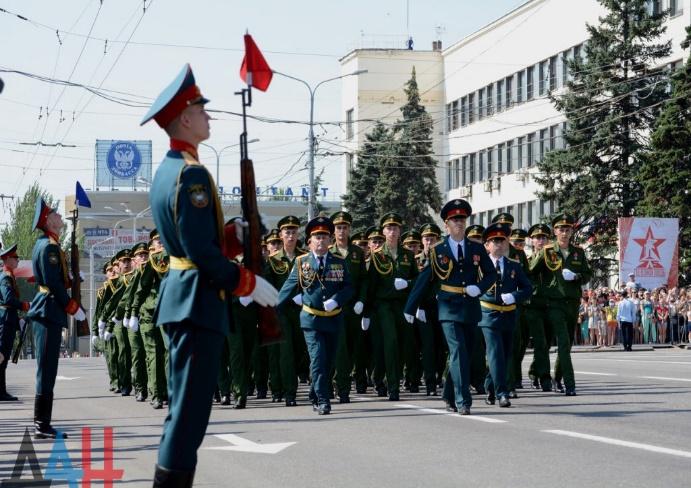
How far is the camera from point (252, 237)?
23.5 feet

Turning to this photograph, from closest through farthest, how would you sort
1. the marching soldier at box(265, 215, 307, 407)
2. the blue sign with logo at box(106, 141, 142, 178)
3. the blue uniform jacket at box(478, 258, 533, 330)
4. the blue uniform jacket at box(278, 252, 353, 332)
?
the blue uniform jacket at box(278, 252, 353, 332) → the blue uniform jacket at box(478, 258, 533, 330) → the marching soldier at box(265, 215, 307, 407) → the blue sign with logo at box(106, 141, 142, 178)

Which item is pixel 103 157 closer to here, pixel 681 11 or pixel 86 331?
pixel 681 11

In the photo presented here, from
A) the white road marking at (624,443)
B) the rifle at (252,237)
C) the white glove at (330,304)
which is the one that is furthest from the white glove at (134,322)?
the rifle at (252,237)

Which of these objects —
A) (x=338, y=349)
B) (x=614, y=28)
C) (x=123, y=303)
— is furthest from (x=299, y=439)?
(x=614, y=28)

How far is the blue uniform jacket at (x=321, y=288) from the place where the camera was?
1507cm

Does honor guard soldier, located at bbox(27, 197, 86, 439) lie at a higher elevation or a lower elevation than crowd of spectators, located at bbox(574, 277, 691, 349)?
lower

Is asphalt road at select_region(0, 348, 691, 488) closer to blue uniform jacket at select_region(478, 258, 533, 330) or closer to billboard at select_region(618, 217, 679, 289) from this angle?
blue uniform jacket at select_region(478, 258, 533, 330)

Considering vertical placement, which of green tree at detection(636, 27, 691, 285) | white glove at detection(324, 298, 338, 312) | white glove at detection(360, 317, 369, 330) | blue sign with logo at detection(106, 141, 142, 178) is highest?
blue sign with logo at detection(106, 141, 142, 178)

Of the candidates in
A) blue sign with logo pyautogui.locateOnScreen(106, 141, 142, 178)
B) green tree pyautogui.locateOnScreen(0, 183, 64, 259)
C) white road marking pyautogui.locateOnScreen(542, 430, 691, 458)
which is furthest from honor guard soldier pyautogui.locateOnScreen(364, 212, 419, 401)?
blue sign with logo pyautogui.locateOnScreen(106, 141, 142, 178)

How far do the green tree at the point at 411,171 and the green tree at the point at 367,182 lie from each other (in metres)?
0.57

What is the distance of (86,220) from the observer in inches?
4783

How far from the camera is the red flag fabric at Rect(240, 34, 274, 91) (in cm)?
837

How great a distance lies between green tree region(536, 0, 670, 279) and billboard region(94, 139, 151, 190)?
67385 millimetres

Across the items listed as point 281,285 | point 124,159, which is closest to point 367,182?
point 281,285
